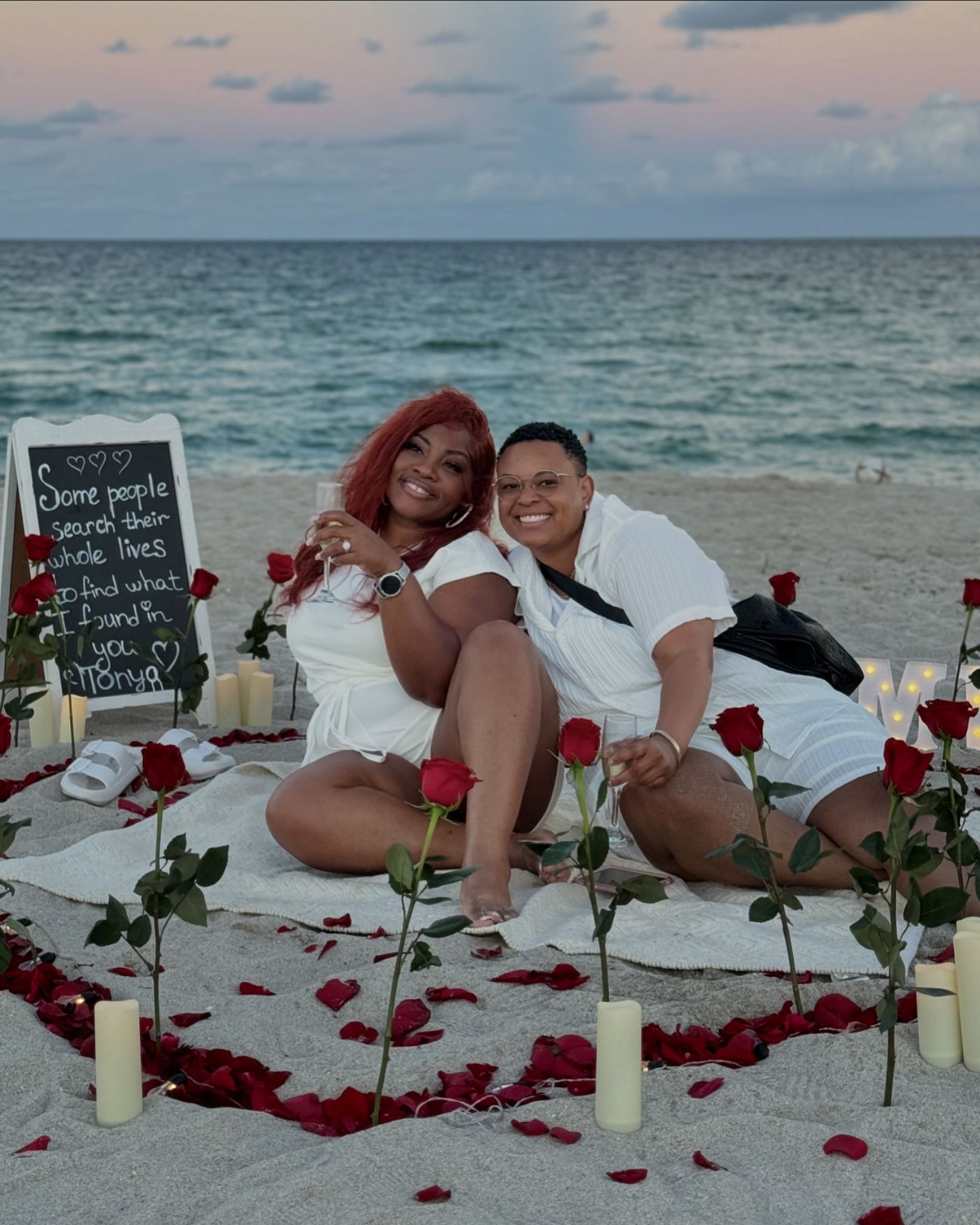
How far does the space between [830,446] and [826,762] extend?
50.3ft

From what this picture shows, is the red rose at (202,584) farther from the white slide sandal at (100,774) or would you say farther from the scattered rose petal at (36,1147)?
the scattered rose petal at (36,1147)

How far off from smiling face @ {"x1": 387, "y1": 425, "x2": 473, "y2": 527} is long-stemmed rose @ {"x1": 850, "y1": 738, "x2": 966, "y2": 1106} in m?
1.64

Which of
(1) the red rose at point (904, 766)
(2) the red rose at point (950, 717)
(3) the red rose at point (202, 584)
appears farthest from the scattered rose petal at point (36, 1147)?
(3) the red rose at point (202, 584)

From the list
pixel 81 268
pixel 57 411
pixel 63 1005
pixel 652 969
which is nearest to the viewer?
pixel 63 1005

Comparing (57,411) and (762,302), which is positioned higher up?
(762,302)

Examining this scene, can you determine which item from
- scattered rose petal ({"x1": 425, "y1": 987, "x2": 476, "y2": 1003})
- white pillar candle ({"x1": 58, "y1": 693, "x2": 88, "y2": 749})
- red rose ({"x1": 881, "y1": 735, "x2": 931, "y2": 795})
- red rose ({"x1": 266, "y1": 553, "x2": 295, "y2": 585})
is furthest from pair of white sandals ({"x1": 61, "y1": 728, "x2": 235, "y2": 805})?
red rose ({"x1": 881, "y1": 735, "x2": 931, "y2": 795})

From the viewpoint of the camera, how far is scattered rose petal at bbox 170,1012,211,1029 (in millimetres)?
2418

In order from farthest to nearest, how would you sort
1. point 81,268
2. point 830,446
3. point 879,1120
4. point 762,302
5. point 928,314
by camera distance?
point 81,268 → point 762,302 → point 928,314 → point 830,446 → point 879,1120

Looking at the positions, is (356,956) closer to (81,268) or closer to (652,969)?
(652,969)

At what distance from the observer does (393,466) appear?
3424 millimetres

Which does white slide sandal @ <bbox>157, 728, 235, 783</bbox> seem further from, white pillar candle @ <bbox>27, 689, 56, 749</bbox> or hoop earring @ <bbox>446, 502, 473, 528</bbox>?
hoop earring @ <bbox>446, 502, 473, 528</bbox>

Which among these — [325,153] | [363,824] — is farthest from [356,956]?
[325,153]

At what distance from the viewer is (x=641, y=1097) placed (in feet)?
6.76

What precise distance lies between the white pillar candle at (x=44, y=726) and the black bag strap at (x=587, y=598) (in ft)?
6.28
